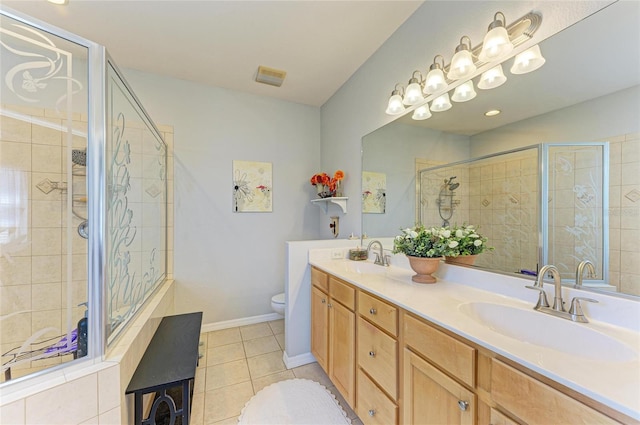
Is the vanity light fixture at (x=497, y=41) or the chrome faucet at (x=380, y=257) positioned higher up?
the vanity light fixture at (x=497, y=41)

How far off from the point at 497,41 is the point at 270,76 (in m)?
1.98

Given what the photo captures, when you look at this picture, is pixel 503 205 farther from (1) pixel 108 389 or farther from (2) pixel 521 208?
(1) pixel 108 389

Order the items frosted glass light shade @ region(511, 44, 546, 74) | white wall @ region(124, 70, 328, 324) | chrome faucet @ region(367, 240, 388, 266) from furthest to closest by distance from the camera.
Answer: white wall @ region(124, 70, 328, 324), chrome faucet @ region(367, 240, 388, 266), frosted glass light shade @ region(511, 44, 546, 74)

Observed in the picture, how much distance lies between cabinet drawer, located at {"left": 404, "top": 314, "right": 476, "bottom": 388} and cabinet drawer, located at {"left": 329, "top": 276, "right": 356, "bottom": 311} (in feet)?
1.47

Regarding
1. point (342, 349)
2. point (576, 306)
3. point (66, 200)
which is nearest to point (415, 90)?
point (576, 306)

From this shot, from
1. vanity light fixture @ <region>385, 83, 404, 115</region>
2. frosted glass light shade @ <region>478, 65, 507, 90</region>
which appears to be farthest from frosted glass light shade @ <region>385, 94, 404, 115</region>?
frosted glass light shade @ <region>478, 65, 507, 90</region>

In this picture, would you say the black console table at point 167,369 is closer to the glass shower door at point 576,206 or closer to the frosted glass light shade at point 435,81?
the glass shower door at point 576,206

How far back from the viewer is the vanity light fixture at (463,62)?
135 cm

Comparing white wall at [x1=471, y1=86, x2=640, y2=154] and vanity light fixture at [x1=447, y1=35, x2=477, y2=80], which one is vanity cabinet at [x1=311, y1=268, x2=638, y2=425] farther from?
vanity light fixture at [x1=447, y1=35, x2=477, y2=80]

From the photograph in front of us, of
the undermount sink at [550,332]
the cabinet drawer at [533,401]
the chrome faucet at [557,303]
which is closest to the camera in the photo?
the cabinet drawer at [533,401]

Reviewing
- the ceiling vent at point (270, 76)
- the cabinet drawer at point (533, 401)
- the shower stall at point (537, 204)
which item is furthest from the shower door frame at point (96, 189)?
the shower stall at point (537, 204)

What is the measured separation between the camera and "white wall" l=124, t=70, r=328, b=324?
2.61 m

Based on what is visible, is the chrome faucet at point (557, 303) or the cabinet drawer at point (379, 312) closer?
the chrome faucet at point (557, 303)

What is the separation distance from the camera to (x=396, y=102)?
73.5 inches
